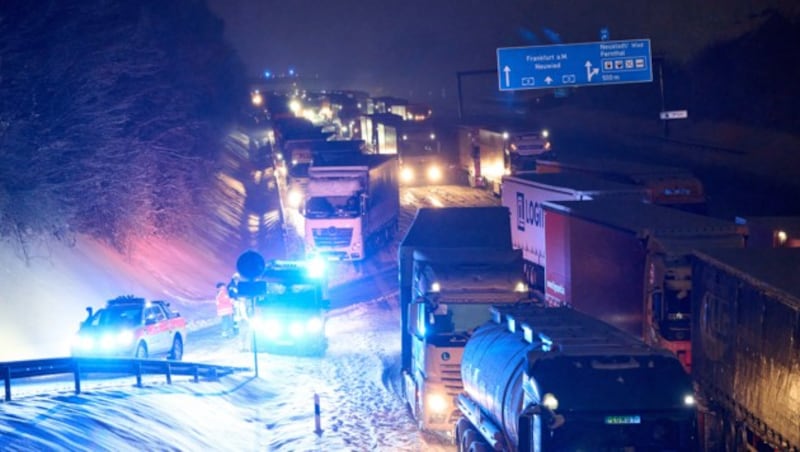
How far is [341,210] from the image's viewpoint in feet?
111

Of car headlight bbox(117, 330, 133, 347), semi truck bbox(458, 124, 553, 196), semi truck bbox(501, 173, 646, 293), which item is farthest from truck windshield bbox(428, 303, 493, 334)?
semi truck bbox(458, 124, 553, 196)

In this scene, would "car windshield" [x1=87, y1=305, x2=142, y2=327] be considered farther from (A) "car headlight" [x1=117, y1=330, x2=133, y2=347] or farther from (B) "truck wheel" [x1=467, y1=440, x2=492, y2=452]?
(B) "truck wheel" [x1=467, y1=440, x2=492, y2=452]

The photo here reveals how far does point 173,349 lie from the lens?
72.4ft

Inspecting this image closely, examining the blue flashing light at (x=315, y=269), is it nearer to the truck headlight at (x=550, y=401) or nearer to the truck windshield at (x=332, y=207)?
the truck windshield at (x=332, y=207)

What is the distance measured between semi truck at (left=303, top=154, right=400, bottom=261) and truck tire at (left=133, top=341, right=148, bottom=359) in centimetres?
1337

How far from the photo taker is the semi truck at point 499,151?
4738cm

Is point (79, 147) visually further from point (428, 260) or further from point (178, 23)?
point (178, 23)

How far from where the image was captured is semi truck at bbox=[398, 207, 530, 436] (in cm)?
1504

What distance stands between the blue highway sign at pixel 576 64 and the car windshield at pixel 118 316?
731 inches

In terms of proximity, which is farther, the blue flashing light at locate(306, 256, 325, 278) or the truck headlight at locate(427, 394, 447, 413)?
the blue flashing light at locate(306, 256, 325, 278)

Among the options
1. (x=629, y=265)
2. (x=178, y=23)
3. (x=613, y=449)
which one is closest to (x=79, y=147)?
(x=629, y=265)

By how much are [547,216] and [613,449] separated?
14.5 metres

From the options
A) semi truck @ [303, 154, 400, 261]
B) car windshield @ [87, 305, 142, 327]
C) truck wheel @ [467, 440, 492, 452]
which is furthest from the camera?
semi truck @ [303, 154, 400, 261]

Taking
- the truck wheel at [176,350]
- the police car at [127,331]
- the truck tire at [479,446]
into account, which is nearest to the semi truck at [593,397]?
the truck tire at [479,446]
